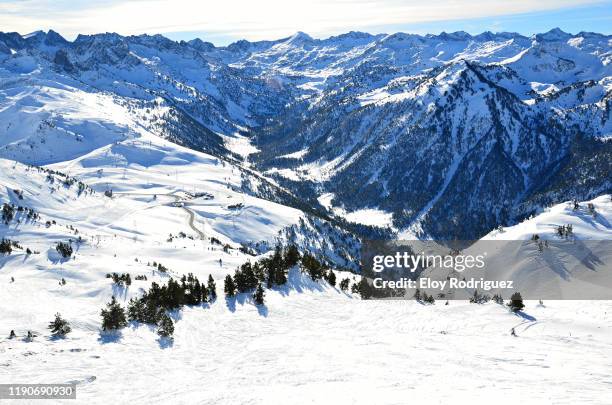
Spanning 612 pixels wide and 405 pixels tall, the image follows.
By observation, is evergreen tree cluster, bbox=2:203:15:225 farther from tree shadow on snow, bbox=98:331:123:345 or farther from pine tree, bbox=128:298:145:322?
tree shadow on snow, bbox=98:331:123:345

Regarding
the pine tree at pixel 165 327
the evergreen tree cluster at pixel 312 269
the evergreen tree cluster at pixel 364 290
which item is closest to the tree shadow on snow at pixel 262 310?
the pine tree at pixel 165 327

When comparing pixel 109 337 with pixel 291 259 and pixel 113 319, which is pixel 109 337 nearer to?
pixel 113 319

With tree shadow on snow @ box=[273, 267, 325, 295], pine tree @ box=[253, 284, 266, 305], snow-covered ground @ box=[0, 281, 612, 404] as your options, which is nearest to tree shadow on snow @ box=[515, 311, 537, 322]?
snow-covered ground @ box=[0, 281, 612, 404]

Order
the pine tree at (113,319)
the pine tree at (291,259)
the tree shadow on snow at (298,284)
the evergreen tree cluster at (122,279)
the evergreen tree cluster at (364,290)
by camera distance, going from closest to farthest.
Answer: the pine tree at (113,319)
the evergreen tree cluster at (122,279)
the tree shadow on snow at (298,284)
the evergreen tree cluster at (364,290)
the pine tree at (291,259)

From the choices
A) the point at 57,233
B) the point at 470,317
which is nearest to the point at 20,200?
the point at 57,233

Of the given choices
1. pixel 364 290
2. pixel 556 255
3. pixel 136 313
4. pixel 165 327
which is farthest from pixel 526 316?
pixel 556 255

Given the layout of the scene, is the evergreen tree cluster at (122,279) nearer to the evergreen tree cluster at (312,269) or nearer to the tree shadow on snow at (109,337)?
the tree shadow on snow at (109,337)
